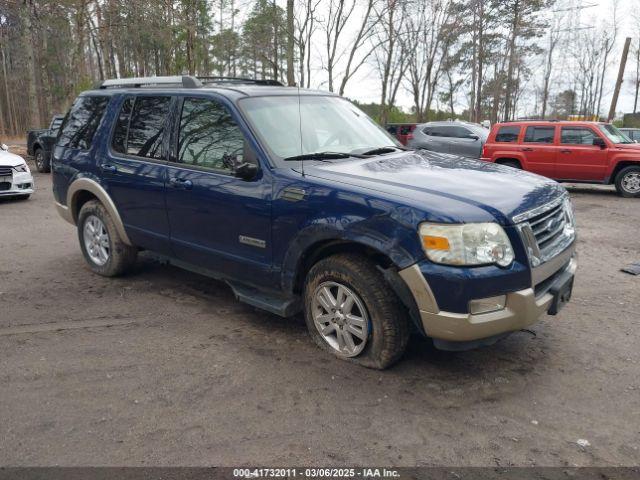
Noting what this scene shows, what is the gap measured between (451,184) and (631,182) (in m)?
10.7

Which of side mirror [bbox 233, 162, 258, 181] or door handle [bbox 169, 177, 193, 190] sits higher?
side mirror [bbox 233, 162, 258, 181]

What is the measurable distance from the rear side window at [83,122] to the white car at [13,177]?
5.76 metres

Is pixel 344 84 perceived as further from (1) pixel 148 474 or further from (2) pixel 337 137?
(1) pixel 148 474

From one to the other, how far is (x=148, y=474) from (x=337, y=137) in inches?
114

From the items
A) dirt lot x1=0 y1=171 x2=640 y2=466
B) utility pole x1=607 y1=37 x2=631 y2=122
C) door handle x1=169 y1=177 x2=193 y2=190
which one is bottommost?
dirt lot x1=0 y1=171 x2=640 y2=466

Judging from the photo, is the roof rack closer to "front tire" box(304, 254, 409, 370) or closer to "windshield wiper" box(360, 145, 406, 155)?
"windshield wiper" box(360, 145, 406, 155)

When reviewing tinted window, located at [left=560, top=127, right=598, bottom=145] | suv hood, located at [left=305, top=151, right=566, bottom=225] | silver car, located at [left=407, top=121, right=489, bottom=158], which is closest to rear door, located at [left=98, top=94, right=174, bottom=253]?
suv hood, located at [left=305, top=151, right=566, bottom=225]

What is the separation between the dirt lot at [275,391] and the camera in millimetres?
2781

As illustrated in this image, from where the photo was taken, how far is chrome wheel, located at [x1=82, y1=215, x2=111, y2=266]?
5.49 meters

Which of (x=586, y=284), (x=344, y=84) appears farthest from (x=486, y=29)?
(x=586, y=284)

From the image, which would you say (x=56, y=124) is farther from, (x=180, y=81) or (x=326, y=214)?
(x=326, y=214)

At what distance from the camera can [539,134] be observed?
1302 centimetres

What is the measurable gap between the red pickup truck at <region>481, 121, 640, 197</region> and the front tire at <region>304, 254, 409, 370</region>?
10618 millimetres

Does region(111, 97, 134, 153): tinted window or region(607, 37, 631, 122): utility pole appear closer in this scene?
region(111, 97, 134, 153): tinted window
